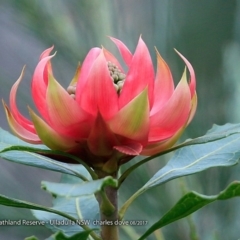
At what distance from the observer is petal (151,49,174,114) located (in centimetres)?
38

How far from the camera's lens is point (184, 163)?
1.59 feet

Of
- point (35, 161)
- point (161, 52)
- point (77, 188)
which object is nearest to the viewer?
point (77, 188)

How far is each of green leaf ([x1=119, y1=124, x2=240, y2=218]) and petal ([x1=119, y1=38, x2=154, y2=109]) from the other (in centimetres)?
11

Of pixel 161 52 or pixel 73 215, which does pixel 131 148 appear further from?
pixel 161 52

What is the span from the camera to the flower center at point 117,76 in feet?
1.26

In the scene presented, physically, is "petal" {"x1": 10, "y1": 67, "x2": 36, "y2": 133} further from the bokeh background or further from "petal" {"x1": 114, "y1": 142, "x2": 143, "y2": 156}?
the bokeh background

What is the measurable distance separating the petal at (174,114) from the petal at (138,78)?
0.02 m

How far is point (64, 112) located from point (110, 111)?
0.04 meters

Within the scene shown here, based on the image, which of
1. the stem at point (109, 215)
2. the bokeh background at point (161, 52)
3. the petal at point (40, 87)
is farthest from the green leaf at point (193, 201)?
the bokeh background at point (161, 52)

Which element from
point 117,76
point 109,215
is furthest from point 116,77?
point 109,215

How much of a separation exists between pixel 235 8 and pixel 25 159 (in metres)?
0.59

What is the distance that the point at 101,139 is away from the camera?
1.17 feet

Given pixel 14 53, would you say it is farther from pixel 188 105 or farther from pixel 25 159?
pixel 188 105

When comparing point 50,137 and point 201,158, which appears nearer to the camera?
point 50,137
